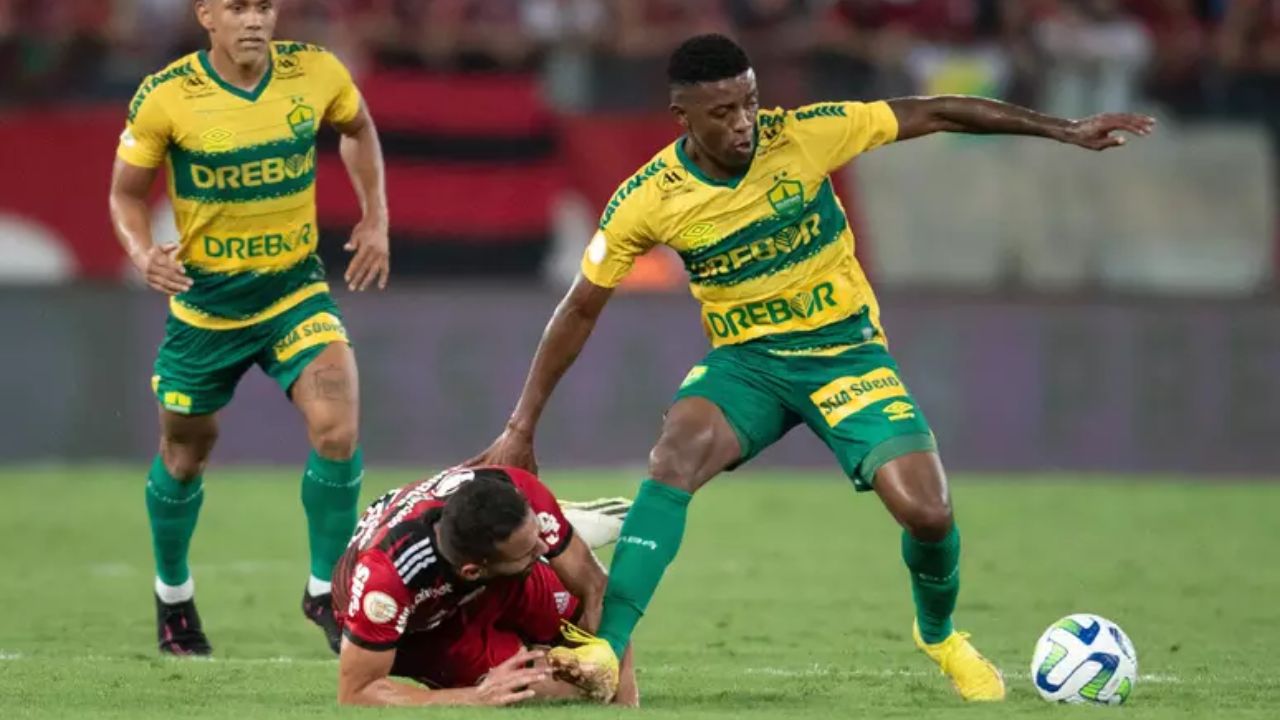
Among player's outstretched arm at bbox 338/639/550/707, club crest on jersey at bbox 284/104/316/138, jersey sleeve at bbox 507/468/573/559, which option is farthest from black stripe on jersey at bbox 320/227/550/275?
player's outstretched arm at bbox 338/639/550/707

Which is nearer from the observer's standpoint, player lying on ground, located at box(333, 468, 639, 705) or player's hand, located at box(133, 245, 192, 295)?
player lying on ground, located at box(333, 468, 639, 705)

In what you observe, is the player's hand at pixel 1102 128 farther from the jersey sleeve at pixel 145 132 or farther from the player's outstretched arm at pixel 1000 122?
the jersey sleeve at pixel 145 132

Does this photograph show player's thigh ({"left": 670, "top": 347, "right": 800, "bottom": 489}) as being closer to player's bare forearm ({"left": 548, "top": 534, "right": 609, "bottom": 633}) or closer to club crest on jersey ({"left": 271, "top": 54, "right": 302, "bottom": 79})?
player's bare forearm ({"left": 548, "top": 534, "right": 609, "bottom": 633})

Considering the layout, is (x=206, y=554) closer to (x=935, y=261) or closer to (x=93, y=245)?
(x=93, y=245)

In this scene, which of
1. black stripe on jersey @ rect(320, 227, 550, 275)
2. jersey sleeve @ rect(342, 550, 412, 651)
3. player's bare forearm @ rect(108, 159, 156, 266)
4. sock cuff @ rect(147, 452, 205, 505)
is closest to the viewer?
jersey sleeve @ rect(342, 550, 412, 651)

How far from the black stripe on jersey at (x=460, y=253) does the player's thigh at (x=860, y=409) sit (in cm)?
829

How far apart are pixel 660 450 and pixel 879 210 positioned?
8.63 m

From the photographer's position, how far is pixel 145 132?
838 centimetres

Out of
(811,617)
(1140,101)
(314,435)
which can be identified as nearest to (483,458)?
(314,435)

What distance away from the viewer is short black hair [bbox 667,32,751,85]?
700 cm

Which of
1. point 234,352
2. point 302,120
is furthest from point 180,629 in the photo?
point 302,120

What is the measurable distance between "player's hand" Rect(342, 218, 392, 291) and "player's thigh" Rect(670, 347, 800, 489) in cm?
162

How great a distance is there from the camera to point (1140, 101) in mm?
15383

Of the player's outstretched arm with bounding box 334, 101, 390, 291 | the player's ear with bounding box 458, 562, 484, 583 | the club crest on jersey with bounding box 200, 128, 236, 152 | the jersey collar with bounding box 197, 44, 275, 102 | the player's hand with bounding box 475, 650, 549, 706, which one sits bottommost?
the player's hand with bounding box 475, 650, 549, 706
